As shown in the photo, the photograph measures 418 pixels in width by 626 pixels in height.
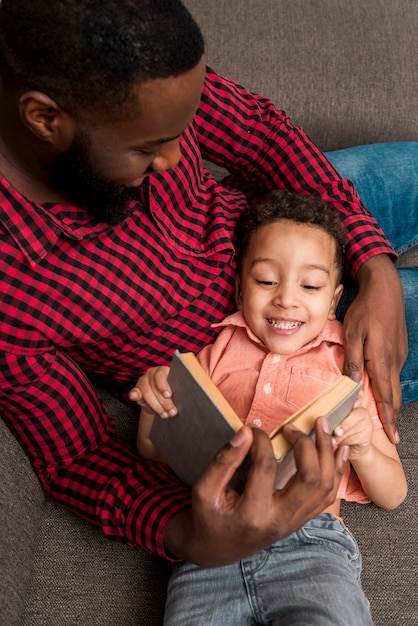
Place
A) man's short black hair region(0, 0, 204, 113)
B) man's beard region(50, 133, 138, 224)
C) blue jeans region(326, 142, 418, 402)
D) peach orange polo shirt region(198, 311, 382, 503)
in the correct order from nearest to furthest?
man's short black hair region(0, 0, 204, 113), man's beard region(50, 133, 138, 224), peach orange polo shirt region(198, 311, 382, 503), blue jeans region(326, 142, 418, 402)

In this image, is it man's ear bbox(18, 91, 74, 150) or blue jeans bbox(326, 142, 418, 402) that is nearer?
Answer: man's ear bbox(18, 91, 74, 150)

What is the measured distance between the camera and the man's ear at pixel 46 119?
102 cm

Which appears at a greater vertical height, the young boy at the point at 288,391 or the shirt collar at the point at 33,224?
the shirt collar at the point at 33,224

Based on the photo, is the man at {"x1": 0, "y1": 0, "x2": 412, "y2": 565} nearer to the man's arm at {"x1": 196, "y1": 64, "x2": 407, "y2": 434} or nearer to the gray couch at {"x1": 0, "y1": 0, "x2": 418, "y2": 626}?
the man's arm at {"x1": 196, "y1": 64, "x2": 407, "y2": 434}

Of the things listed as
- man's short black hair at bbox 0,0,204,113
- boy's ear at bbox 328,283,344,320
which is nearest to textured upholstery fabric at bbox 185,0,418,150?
boy's ear at bbox 328,283,344,320

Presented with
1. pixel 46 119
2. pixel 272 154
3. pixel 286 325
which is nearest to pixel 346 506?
pixel 286 325

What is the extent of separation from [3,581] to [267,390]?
0.60 m

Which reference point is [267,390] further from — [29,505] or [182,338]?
[29,505]

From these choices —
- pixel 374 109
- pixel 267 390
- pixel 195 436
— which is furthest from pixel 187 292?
pixel 374 109

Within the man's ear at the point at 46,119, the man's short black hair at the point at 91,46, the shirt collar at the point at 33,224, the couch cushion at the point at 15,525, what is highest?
the man's short black hair at the point at 91,46

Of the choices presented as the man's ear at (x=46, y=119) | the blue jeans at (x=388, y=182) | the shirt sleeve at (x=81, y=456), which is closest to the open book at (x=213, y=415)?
the shirt sleeve at (x=81, y=456)

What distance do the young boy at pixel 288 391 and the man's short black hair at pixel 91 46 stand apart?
0.48m

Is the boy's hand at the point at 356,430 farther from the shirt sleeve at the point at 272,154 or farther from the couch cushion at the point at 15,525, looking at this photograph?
the couch cushion at the point at 15,525

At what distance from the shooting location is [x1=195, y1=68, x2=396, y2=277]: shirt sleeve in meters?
1.54
